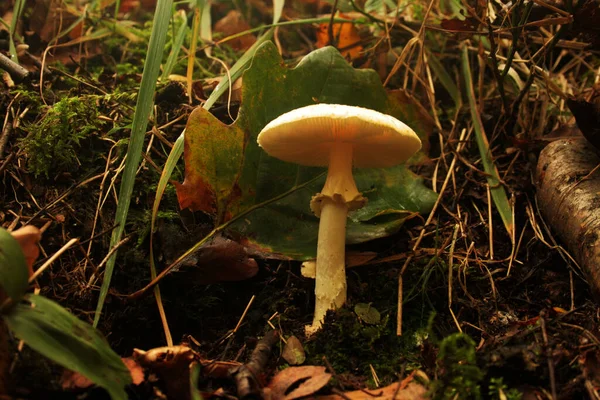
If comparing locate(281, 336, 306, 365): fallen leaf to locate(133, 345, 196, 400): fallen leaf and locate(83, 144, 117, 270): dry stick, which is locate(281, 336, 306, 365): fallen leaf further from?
locate(83, 144, 117, 270): dry stick

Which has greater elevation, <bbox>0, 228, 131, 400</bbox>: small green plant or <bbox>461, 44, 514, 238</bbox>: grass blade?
<bbox>461, 44, 514, 238</bbox>: grass blade

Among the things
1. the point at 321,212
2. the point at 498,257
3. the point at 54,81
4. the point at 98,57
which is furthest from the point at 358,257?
the point at 98,57

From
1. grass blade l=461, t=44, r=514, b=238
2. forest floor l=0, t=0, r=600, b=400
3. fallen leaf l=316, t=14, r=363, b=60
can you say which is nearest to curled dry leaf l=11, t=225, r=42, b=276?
forest floor l=0, t=0, r=600, b=400

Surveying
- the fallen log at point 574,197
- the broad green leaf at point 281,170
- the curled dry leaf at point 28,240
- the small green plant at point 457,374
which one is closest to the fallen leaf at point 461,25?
the broad green leaf at point 281,170

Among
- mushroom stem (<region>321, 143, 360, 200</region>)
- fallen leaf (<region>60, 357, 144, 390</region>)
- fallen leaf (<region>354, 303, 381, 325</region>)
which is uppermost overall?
mushroom stem (<region>321, 143, 360, 200</region>)

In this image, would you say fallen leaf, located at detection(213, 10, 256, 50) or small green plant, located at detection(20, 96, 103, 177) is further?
fallen leaf, located at detection(213, 10, 256, 50)

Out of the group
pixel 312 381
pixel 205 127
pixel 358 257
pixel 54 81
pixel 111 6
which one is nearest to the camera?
pixel 312 381

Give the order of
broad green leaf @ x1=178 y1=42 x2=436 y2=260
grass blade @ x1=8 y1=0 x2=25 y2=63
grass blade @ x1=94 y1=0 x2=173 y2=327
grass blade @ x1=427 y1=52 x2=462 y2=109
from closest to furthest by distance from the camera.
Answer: grass blade @ x1=94 y1=0 x2=173 y2=327 < broad green leaf @ x1=178 y1=42 x2=436 y2=260 < grass blade @ x1=8 y1=0 x2=25 y2=63 < grass blade @ x1=427 y1=52 x2=462 y2=109

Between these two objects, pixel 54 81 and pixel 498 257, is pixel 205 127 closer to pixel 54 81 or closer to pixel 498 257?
pixel 54 81
